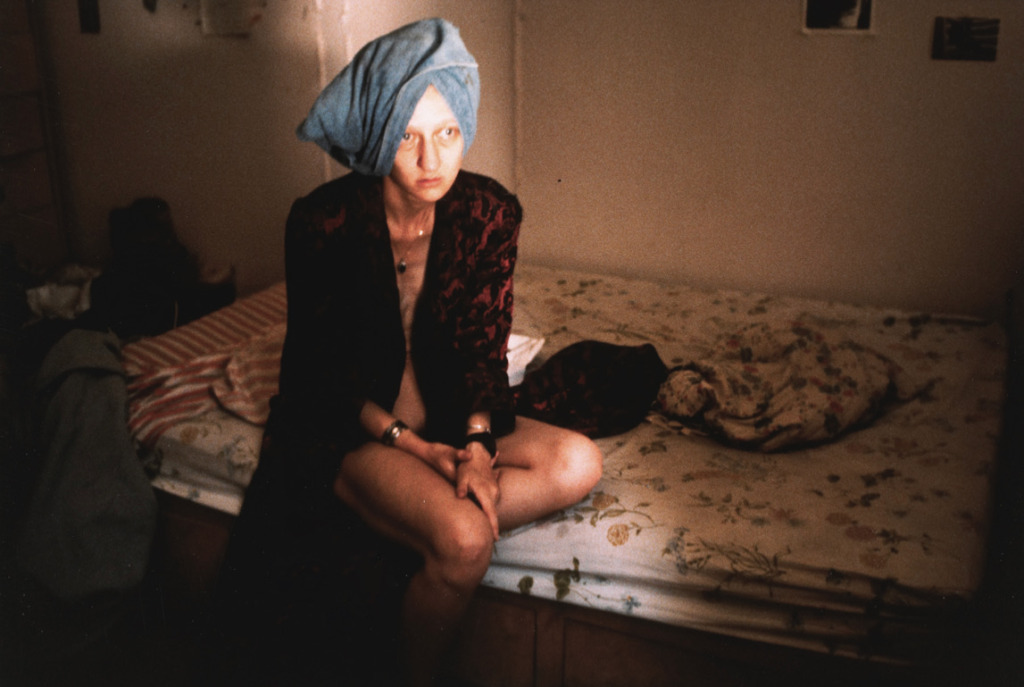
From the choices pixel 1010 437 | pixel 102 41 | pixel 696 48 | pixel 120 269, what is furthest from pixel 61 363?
pixel 1010 437

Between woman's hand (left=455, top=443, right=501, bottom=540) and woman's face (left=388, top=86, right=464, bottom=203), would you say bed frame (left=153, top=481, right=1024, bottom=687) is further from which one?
woman's face (left=388, top=86, right=464, bottom=203)

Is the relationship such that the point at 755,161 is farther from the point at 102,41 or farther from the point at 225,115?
the point at 102,41

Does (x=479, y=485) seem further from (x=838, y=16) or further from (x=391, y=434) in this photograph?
(x=838, y=16)

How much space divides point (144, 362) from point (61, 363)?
0.17 m

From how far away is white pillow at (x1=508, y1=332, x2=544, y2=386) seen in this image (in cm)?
164

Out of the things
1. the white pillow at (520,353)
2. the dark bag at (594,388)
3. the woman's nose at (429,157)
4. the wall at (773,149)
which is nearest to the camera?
the woman's nose at (429,157)

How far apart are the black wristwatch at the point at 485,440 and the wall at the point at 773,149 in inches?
51.7

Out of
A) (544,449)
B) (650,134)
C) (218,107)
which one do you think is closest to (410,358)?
(544,449)

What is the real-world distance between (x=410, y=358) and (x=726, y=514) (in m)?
0.55

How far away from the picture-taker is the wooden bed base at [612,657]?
114 cm

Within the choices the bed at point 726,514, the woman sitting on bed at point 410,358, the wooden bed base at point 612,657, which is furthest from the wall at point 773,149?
the wooden bed base at point 612,657

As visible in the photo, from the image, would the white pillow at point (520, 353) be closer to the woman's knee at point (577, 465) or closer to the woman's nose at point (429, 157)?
the woman's knee at point (577, 465)

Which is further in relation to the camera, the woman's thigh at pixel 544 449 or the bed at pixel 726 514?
the woman's thigh at pixel 544 449

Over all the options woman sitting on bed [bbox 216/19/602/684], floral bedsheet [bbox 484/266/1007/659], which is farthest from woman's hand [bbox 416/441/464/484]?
floral bedsheet [bbox 484/266/1007/659]
